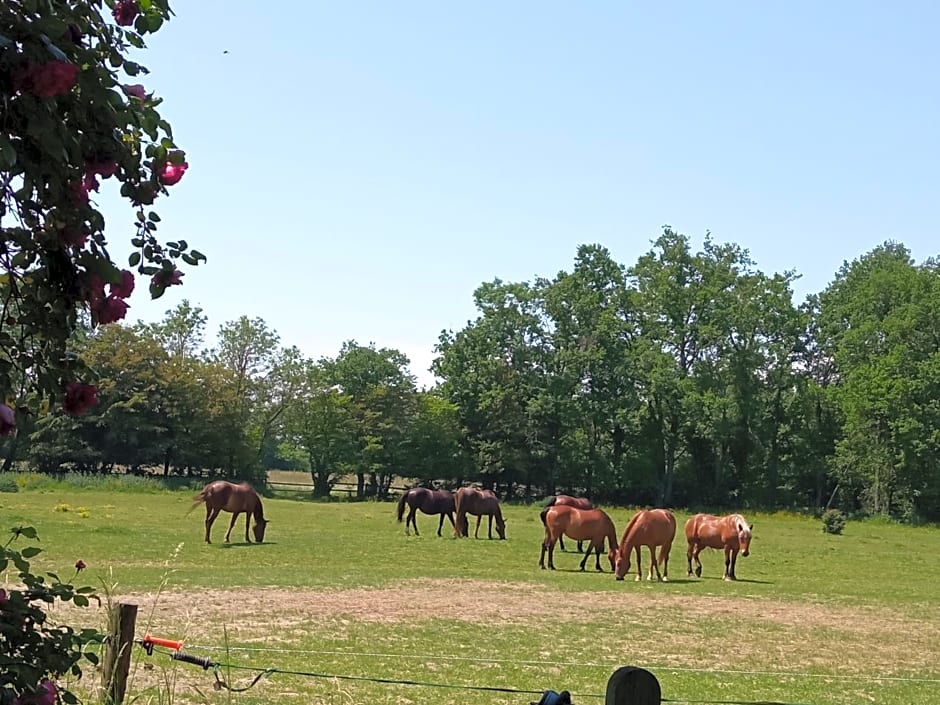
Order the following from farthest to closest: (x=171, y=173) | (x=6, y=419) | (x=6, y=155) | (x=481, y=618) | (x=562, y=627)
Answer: (x=481, y=618), (x=562, y=627), (x=171, y=173), (x=6, y=419), (x=6, y=155)

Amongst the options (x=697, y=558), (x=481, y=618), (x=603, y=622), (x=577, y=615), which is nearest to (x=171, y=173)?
(x=481, y=618)

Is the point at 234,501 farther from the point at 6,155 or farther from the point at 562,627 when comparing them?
the point at 6,155

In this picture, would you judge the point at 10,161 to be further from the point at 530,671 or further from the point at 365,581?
the point at 365,581

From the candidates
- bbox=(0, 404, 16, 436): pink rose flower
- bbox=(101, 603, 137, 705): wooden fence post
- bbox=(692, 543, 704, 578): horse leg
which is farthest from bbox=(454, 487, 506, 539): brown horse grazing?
bbox=(0, 404, 16, 436): pink rose flower

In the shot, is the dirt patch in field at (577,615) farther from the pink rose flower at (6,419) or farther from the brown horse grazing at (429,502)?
the brown horse grazing at (429,502)

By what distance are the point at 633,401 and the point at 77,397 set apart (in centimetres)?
5364

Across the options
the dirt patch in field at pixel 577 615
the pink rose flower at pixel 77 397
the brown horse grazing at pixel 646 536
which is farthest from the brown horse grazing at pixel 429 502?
the pink rose flower at pixel 77 397

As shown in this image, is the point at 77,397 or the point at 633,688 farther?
the point at 633,688

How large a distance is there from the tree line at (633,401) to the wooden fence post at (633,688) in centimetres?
4935

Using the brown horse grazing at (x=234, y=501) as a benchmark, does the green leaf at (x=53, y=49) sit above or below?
above

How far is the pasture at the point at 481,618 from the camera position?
26.7 feet

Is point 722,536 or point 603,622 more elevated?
point 722,536

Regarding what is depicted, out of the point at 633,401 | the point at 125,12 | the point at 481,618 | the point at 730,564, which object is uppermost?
the point at 633,401

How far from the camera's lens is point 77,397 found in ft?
7.74
